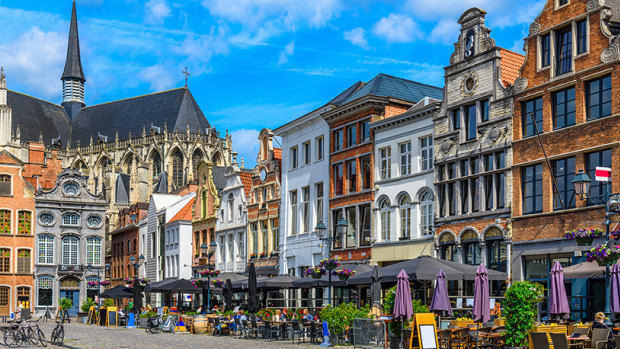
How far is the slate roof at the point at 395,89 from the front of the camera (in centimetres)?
3975

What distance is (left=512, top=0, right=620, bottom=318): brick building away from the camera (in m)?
26.7

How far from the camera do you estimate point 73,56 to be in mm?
140750

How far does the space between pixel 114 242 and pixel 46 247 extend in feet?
25.7

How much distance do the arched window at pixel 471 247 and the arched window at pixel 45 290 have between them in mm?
48058

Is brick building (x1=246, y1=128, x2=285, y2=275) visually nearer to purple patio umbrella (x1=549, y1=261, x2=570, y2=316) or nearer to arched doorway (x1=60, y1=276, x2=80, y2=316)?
purple patio umbrella (x1=549, y1=261, x2=570, y2=316)

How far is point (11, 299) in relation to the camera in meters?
67.7

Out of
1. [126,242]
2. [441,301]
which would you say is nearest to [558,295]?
[441,301]

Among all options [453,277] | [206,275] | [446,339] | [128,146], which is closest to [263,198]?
[206,275]

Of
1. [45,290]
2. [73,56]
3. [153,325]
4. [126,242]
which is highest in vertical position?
[73,56]

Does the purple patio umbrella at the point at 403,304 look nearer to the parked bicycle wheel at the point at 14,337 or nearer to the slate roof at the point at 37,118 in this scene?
the parked bicycle wheel at the point at 14,337

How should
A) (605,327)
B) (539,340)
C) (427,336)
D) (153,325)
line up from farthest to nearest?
(153,325)
(427,336)
(605,327)
(539,340)

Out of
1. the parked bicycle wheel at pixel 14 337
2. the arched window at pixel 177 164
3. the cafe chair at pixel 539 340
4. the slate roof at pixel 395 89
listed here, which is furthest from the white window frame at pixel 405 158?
the arched window at pixel 177 164

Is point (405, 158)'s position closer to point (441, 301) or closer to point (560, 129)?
point (560, 129)

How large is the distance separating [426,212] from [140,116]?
9134cm
